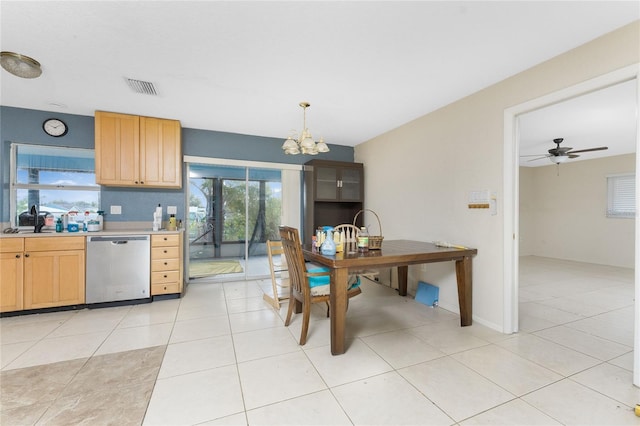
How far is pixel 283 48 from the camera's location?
7.01ft

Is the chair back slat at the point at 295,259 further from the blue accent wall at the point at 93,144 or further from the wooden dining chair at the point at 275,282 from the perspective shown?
the blue accent wall at the point at 93,144

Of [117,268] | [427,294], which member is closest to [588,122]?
[427,294]

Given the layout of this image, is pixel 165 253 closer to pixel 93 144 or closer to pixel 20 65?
pixel 93 144

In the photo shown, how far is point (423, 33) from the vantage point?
1.97 metres

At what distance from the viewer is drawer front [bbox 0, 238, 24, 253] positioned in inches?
114

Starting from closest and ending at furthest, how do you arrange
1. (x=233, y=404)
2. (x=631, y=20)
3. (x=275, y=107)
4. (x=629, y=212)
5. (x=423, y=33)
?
1. (x=233, y=404)
2. (x=631, y=20)
3. (x=423, y=33)
4. (x=275, y=107)
5. (x=629, y=212)

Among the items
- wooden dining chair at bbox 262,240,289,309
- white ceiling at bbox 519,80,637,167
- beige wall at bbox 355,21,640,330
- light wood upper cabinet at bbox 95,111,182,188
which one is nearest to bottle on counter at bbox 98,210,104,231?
light wood upper cabinet at bbox 95,111,182,188

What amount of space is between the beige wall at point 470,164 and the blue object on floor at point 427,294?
78 mm

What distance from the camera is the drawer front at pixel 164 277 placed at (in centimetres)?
351

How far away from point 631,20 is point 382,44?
5.41 feet

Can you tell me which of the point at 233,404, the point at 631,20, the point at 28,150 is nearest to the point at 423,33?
the point at 631,20

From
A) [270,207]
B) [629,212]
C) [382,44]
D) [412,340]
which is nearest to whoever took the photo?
[382,44]

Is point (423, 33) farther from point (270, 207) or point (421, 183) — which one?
point (270, 207)

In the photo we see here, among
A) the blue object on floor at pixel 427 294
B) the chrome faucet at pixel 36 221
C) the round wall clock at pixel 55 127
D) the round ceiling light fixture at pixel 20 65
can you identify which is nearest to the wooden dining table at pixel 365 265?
the blue object on floor at pixel 427 294
